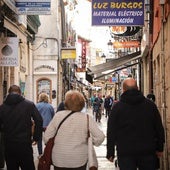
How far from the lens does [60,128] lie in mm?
6453

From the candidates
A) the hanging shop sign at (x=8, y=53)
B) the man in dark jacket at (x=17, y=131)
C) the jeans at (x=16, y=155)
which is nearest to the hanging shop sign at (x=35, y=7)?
the hanging shop sign at (x=8, y=53)

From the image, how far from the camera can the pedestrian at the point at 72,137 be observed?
6.33 meters

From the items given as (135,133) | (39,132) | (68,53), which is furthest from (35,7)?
(68,53)

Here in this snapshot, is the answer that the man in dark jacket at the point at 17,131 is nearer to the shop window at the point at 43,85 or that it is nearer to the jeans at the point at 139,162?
the jeans at the point at 139,162

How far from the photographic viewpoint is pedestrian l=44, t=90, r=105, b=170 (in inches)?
249

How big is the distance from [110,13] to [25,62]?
38.8 feet

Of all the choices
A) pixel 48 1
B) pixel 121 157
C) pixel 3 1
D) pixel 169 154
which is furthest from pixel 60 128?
pixel 3 1

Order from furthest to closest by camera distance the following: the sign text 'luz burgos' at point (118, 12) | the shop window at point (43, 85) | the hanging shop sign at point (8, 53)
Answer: the shop window at point (43, 85) → the hanging shop sign at point (8, 53) → the sign text 'luz burgos' at point (118, 12)

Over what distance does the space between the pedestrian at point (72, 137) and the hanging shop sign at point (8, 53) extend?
7.71m

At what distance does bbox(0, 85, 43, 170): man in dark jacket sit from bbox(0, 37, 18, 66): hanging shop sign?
6149mm

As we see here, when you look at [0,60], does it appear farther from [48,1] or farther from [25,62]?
[25,62]

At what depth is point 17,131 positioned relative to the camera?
25.7 feet

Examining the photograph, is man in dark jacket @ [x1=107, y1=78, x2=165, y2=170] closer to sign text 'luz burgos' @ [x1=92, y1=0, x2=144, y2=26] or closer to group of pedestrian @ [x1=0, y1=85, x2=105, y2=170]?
group of pedestrian @ [x1=0, y1=85, x2=105, y2=170]

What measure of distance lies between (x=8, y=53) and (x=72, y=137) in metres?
8.12
